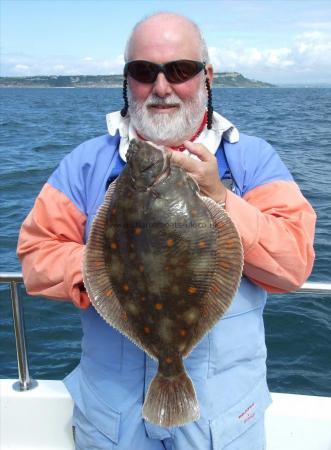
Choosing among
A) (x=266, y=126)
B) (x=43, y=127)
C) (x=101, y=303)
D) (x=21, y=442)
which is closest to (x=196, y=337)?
(x=101, y=303)

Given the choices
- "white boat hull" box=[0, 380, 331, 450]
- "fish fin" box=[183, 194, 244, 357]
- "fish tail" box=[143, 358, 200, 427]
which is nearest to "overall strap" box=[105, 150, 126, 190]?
"fish fin" box=[183, 194, 244, 357]

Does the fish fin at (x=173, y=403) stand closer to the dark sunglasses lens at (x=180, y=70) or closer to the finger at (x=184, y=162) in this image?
the finger at (x=184, y=162)

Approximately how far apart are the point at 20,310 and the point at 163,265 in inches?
76.3

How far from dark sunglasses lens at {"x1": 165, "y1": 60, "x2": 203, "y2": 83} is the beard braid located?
0.28 ft

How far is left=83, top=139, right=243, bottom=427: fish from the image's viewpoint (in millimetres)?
2246

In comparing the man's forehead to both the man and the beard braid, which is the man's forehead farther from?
the beard braid

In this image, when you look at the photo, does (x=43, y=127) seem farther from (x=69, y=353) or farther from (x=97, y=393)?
(x=97, y=393)

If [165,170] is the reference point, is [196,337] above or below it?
below

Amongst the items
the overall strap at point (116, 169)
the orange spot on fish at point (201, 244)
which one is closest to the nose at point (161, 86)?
the overall strap at point (116, 169)

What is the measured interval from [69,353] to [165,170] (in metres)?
5.33

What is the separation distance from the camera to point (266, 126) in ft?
99.6

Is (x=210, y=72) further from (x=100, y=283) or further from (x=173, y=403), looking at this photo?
(x=173, y=403)

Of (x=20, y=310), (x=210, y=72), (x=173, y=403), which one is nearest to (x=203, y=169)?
(x=210, y=72)

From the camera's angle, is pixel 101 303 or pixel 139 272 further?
pixel 101 303
